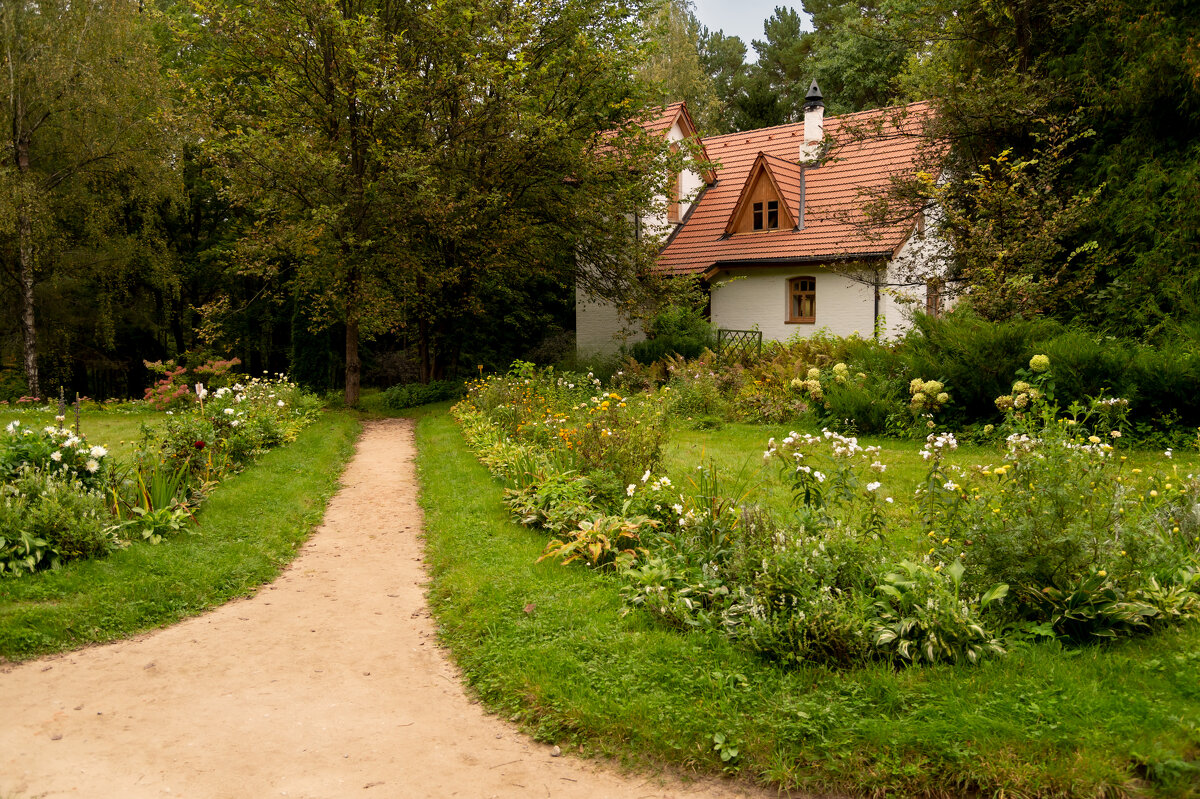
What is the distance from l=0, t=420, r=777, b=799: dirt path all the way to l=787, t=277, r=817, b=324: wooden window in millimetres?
17706

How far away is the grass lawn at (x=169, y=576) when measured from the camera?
5387 millimetres

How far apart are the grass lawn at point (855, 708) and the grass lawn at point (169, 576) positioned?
2.34m

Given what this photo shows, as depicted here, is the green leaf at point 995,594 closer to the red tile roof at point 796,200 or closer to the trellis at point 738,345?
the trellis at point 738,345

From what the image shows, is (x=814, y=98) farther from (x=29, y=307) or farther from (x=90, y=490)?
(x=29, y=307)

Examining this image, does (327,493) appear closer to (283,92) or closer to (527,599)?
(527,599)

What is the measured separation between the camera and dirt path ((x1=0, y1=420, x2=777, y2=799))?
146 inches

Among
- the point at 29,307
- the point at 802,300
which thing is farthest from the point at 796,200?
the point at 29,307

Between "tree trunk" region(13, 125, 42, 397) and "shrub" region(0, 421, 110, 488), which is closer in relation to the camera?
"shrub" region(0, 421, 110, 488)

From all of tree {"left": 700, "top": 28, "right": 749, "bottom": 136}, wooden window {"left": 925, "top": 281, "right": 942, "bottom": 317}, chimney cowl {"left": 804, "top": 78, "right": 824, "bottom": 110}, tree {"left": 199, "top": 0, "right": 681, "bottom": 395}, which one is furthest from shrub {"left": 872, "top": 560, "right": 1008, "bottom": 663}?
tree {"left": 700, "top": 28, "right": 749, "bottom": 136}

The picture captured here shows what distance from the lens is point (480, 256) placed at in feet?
62.2

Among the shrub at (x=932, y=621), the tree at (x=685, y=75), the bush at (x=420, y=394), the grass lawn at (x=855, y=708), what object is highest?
the tree at (x=685, y=75)

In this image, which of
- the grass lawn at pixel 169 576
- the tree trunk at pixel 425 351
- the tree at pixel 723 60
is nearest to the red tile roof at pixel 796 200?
the tree trunk at pixel 425 351

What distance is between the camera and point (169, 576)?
20.6 ft

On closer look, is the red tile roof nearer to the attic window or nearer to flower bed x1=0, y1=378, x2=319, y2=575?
the attic window
